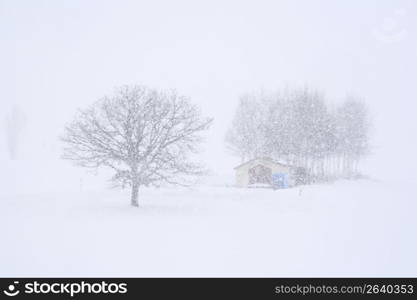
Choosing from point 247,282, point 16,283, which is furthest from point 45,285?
point 247,282

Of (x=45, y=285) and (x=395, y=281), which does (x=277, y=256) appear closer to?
(x=395, y=281)

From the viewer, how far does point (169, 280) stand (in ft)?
33.0

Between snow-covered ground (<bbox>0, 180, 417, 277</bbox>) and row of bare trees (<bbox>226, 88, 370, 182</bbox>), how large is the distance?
Answer: 84.5 feet

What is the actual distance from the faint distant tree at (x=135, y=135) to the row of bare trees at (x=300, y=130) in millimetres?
26532

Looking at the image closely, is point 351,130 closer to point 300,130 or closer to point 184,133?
point 300,130

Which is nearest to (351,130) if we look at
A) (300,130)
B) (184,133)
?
(300,130)

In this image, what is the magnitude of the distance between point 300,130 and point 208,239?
129ft

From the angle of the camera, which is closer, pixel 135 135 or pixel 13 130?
pixel 135 135

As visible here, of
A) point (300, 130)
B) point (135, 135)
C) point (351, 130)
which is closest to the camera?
point (135, 135)

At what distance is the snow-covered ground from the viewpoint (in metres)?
11.4

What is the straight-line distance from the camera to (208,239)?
15.1 meters

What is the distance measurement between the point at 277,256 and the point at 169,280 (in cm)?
473

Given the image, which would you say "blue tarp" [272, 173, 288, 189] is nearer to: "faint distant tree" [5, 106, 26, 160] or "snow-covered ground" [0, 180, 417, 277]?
"snow-covered ground" [0, 180, 417, 277]

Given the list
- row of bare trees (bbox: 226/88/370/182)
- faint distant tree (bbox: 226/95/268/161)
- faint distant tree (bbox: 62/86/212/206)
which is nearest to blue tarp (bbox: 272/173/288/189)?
row of bare trees (bbox: 226/88/370/182)
